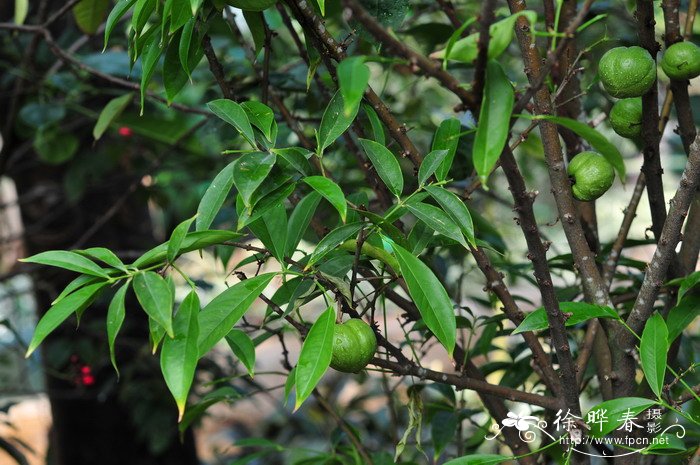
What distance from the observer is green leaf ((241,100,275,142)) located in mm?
677

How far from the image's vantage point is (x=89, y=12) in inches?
57.3

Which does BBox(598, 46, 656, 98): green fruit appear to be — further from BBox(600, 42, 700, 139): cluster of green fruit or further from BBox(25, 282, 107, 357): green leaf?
BBox(25, 282, 107, 357): green leaf

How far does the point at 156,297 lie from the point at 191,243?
6cm

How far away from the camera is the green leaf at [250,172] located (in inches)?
23.6

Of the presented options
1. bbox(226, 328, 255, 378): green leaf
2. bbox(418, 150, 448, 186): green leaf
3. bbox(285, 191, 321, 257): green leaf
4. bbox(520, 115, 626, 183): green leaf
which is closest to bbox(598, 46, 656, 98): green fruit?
bbox(520, 115, 626, 183): green leaf

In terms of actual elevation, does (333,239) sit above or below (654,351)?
above

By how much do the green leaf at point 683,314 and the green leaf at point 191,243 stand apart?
492mm

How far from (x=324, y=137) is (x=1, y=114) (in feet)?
5.80

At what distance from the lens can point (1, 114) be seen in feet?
7.06

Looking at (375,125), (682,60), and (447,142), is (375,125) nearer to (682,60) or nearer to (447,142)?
(447,142)

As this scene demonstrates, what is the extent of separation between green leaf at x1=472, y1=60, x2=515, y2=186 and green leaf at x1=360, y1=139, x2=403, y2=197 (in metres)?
0.16

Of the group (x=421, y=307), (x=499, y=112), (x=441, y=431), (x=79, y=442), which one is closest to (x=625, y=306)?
(x=441, y=431)

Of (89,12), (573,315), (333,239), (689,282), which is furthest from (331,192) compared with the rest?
(89,12)

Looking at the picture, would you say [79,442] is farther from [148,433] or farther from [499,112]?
[499,112]
